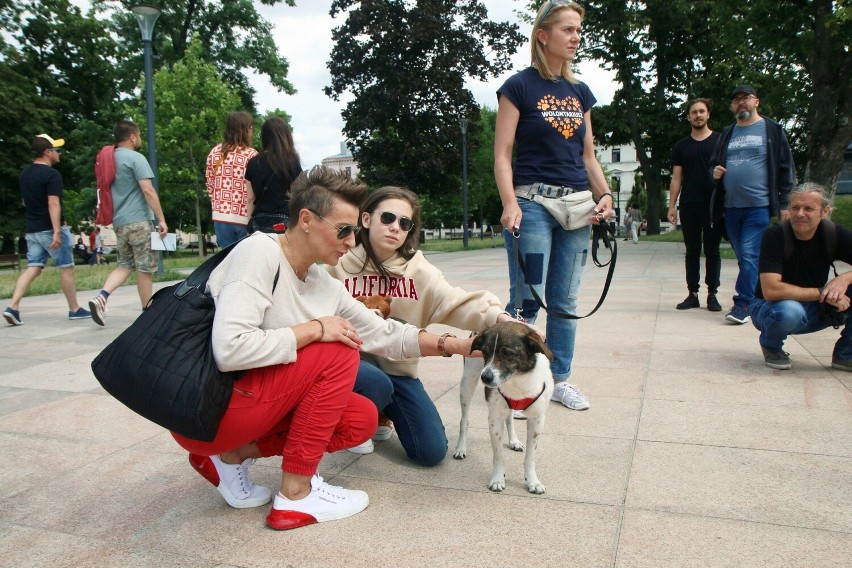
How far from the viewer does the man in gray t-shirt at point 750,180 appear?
21.8 ft

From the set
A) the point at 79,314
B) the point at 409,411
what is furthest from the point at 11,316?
the point at 409,411

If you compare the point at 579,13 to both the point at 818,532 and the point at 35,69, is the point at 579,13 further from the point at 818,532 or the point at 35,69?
the point at 35,69

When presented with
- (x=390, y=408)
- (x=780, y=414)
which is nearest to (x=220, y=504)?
(x=390, y=408)

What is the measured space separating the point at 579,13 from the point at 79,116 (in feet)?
126

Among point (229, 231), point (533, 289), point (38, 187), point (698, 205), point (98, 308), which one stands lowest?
point (98, 308)

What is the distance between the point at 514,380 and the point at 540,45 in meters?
2.34

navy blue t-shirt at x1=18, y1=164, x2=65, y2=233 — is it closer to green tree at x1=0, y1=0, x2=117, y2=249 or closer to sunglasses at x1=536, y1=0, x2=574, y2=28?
sunglasses at x1=536, y1=0, x2=574, y2=28

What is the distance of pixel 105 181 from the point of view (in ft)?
23.7

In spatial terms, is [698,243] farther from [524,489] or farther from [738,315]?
[524,489]

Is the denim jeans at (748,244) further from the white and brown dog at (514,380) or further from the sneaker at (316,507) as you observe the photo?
the sneaker at (316,507)

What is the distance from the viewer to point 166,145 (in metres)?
28.6

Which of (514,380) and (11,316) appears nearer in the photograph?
(514,380)

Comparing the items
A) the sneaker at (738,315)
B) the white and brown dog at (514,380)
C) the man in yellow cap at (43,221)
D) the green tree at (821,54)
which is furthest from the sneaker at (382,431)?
the green tree at (821,54)

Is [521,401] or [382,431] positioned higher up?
[521,401]
